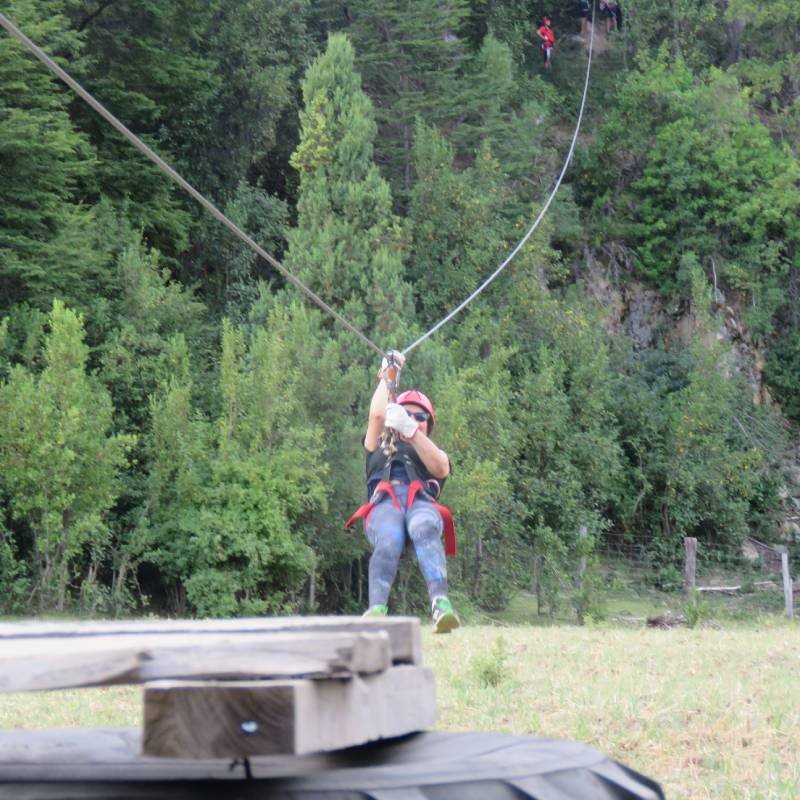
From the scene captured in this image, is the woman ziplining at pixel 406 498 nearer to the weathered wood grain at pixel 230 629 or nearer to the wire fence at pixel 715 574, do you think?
the weathered wood grain at pixel 230 629

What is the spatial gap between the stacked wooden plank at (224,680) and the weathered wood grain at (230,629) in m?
0.05

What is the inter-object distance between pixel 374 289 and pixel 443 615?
18.0 m

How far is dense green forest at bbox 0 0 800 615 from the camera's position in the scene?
21562 millimetres

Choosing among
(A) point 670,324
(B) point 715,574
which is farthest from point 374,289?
(A) point 670,324

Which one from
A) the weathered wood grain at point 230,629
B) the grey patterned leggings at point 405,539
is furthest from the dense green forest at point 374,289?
the weathered wood grain at point 230,629

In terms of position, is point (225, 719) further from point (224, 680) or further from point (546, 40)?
point (546, 40)

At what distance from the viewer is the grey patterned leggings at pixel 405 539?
895cm

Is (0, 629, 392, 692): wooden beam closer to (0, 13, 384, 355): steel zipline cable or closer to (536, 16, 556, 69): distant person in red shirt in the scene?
(0, 13, 384, 355): steel zipline cable

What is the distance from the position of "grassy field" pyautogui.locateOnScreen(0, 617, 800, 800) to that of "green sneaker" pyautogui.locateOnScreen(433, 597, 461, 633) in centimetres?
83

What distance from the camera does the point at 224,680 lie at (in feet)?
6.19

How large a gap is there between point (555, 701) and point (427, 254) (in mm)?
25728

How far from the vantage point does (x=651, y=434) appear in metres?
34.5

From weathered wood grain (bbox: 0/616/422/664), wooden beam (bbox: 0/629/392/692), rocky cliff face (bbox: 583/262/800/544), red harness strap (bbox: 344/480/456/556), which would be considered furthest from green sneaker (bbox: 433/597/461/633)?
rocky cliff face (bbox: 583/262/800/544)

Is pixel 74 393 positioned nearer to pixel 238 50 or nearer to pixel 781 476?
pixel 238 50
